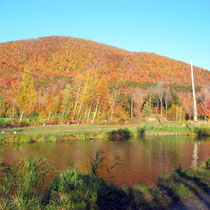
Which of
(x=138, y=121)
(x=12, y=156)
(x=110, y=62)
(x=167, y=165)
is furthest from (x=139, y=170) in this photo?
(x=110, y=62)

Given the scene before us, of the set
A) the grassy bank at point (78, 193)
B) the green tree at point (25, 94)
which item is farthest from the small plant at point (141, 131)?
the grassy bank at point (78, 193)

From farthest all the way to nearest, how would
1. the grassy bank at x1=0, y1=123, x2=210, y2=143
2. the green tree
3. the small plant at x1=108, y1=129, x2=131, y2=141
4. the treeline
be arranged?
the treeline, the green tree, the small plant at x1=108, y1=129, x2=131, y2=141, the grassy bank at x1=0, y1=123, x2=210, y2=143

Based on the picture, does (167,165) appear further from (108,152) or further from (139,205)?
(139,205)

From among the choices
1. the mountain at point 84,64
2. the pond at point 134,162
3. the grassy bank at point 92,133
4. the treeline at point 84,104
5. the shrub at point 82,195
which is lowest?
the pond at point 134,162

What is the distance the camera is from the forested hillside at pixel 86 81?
39531 millimetres

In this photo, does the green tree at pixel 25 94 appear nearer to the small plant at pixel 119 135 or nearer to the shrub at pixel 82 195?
the small plant at pixel 119 135

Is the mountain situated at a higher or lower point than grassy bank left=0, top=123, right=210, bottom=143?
higher

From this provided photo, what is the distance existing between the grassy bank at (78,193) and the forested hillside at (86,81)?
17.0 m

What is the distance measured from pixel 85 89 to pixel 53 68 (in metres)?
46.2

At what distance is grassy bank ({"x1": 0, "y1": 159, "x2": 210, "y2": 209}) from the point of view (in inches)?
204

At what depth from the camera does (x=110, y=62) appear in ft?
315

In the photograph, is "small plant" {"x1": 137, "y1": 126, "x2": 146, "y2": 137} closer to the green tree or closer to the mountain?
the green tree

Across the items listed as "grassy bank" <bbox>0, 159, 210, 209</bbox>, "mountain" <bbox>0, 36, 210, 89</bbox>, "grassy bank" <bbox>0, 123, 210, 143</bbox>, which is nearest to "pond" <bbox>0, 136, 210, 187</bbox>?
"grassy bank" <bbox>0, 159, 210, 209</bbox>

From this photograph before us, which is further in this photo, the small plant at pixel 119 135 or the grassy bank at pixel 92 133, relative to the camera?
the small plant at pixel 119 135
